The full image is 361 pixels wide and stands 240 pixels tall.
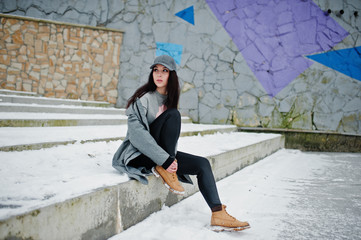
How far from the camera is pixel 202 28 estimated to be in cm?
660

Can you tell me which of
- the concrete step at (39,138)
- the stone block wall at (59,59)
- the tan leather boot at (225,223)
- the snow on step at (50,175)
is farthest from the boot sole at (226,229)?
the stone block wall at (59,59)

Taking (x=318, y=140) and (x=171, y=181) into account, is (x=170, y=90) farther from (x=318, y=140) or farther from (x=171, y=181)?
(x=318, y=140)

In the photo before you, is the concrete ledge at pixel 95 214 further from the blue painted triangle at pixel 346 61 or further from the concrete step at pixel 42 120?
the blue painted triangle at pixel 346 61

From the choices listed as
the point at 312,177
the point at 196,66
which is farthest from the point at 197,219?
the point at 196,66

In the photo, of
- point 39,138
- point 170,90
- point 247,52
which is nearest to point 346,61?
point 247,52

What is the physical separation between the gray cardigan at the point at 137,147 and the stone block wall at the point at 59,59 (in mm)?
4877

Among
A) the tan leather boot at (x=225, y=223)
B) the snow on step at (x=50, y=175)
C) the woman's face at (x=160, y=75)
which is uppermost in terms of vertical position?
the woman's face at (x=160, y=75)

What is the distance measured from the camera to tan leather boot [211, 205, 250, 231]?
1.80 meters

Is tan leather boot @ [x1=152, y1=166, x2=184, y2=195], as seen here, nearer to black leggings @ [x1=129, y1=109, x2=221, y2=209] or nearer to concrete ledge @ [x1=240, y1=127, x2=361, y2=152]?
black leggings @ [x1=129, y1=109, x2=221, y2=209]

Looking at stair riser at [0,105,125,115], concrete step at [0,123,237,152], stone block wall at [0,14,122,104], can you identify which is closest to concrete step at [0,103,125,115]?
stair riser at [0,105,125,115]

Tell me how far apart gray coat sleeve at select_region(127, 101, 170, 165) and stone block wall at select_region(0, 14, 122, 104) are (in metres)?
4.95

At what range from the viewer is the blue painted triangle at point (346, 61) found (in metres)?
6.13

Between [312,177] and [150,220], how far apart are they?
8.22ft

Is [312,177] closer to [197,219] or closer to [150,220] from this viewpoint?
[197,219]
